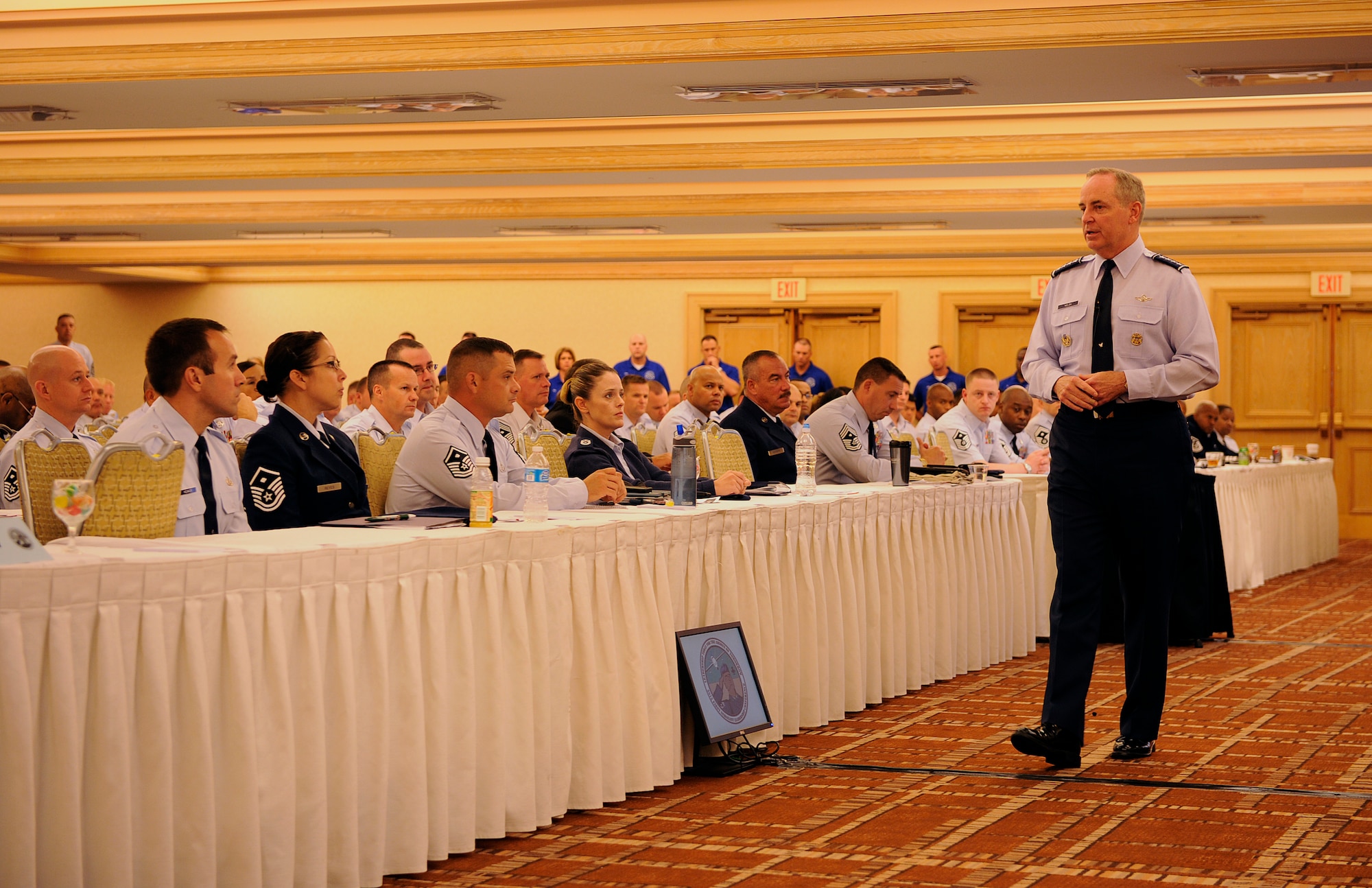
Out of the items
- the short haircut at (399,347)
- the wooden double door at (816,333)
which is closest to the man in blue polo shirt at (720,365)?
the wooden double door at (816,333)

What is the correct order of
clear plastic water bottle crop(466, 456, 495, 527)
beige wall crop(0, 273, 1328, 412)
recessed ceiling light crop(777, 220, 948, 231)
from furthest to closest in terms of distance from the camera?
beige wall crop(0, 273, 1328, 412)
recessed ceiling light crop(777, 220, 948, 231)
clear plastic water bottle crop(466, 456, 495, 527)

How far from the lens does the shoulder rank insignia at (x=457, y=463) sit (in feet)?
12.7

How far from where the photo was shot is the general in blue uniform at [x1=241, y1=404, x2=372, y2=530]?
380 centimetres

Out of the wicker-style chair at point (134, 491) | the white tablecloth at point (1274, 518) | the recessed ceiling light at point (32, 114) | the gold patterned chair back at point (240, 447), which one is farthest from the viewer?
the white tablecloth at point (1274, 518)

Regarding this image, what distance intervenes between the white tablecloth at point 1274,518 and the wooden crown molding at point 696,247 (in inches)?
99.2

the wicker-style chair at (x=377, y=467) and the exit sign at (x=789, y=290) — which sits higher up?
the exit sign at (x=789, y=290)

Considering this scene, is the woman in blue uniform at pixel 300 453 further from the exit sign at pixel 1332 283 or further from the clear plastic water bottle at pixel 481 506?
the exit sign at pixel 1332 283

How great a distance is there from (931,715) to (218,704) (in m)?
2.72

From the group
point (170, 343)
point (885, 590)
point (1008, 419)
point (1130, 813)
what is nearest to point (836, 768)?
point (1130, 813)

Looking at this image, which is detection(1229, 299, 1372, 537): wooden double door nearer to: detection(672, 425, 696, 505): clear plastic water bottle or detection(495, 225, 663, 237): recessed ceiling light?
detection(495, 225, 663, 237): recessed ceiling light

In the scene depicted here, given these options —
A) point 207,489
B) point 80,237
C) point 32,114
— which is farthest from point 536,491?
point 80,237

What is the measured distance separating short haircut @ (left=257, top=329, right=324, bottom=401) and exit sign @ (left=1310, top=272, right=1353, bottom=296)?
12021mm

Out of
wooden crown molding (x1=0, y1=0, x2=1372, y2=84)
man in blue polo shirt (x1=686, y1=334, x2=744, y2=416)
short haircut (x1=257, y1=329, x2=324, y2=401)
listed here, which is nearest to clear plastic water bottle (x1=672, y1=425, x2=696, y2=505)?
short haircut (x1=257, y1=329, x2=324, y2=401)

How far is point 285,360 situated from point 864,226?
30.1ft
